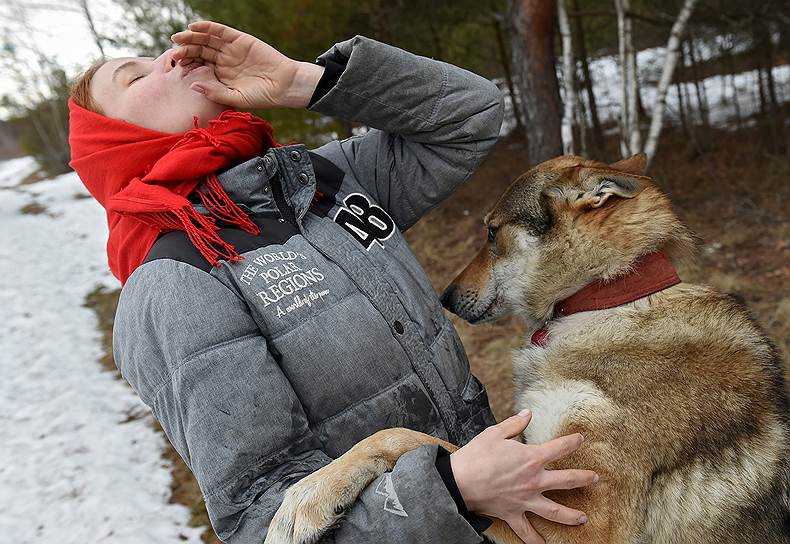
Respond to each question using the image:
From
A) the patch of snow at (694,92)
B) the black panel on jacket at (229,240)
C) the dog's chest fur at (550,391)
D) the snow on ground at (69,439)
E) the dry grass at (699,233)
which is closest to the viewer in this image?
the black panel on jacket at (229,240)

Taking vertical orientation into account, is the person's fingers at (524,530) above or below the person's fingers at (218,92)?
below

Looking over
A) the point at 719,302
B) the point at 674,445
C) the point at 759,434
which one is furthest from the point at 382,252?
the point at 759,434

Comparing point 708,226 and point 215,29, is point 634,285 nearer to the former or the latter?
point 215,29

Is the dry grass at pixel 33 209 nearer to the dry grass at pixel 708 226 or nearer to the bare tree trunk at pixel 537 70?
the dry grass at pixel 708 226

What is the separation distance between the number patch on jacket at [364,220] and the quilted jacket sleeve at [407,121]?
0.68ft

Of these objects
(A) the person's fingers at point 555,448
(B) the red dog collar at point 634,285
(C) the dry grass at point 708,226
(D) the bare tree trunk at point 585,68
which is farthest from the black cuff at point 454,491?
(D) the bare tree trunk at point 585,68

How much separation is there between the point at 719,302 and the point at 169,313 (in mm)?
1962

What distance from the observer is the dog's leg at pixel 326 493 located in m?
1.31

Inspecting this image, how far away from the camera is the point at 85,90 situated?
2023mm

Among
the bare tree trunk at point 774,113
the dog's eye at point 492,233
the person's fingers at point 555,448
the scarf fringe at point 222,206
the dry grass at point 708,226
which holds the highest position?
the scarf fringe at point 222,206

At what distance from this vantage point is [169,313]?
142 cm

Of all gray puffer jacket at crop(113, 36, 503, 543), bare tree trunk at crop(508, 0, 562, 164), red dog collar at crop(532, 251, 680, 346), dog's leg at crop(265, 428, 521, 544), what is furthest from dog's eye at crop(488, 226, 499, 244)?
bare tree trunk at crop(508, 0, 562, 164)

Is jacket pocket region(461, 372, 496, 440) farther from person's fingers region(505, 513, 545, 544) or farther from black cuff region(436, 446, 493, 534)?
black cuff region(436, 446, 493, 534)

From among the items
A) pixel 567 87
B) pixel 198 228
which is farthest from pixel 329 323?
pixel 567 87
